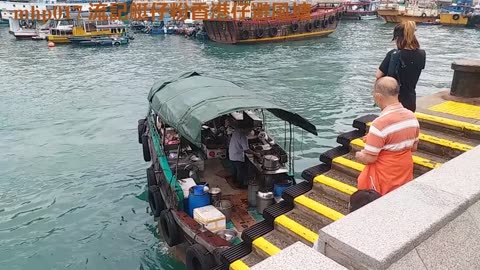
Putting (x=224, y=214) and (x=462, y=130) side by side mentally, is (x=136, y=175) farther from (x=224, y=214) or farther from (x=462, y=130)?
(x=462, y=130)

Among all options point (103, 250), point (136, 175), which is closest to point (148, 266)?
point (103, 250)

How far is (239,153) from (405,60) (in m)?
4.60

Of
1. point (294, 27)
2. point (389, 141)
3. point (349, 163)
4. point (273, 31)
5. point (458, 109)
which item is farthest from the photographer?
point (294, 27)

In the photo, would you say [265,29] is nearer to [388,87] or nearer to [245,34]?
[245,34]

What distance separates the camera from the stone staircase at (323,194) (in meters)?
5.09

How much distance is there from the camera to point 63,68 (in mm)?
30969

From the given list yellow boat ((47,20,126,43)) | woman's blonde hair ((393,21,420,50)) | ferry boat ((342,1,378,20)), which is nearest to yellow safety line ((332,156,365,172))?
Answer: woman's blonde hair ((393,21,420,50))

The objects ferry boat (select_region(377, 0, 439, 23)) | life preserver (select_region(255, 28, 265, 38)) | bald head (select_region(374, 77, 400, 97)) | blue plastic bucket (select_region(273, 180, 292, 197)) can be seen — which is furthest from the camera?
ferry boat (select_region(377, 0, 439, 23))

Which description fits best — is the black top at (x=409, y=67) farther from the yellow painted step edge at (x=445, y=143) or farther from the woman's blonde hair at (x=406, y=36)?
the yellow painted step edge at (x=445, y=143)

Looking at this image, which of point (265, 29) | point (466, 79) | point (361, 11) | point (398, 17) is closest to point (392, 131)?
point (466, 79)

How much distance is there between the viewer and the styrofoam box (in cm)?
720

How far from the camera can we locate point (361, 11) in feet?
244

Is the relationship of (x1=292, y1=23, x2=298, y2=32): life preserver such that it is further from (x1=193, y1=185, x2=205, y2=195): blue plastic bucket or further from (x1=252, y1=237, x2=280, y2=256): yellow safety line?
(x1=252, y1=237, x2=280, y2=256): yellow safety line

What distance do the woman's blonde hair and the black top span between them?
0.27 feet
